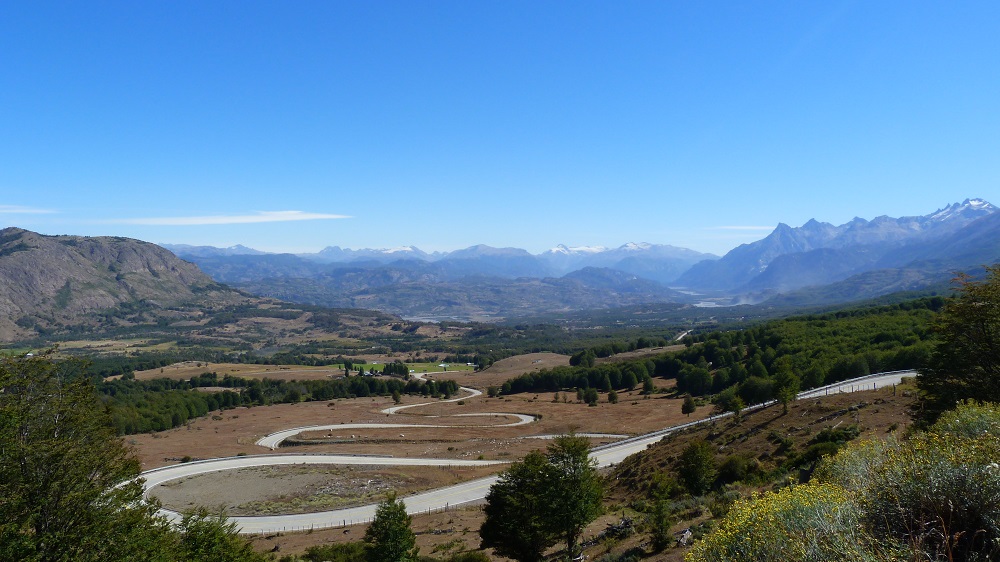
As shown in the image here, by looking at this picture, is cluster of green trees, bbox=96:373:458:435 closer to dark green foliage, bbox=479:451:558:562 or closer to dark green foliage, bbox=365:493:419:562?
dark green foliage, bbox=365:493:419:562

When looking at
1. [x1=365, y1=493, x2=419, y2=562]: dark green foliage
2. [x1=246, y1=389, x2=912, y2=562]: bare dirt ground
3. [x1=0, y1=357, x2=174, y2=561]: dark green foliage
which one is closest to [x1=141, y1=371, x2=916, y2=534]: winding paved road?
[x1=246, y1=389, x2=912, y2=562]: bare dirt ground

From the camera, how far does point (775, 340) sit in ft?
367

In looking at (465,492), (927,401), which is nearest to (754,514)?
(927,401)

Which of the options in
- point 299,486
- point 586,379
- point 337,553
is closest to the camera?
point 337,553

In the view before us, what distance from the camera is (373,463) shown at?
64312mm

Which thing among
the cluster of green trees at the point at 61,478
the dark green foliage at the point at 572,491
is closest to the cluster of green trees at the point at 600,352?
the dark green foliage at the point at 572,491

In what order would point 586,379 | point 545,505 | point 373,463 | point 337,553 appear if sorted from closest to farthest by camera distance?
point 545,505 < point 337,553 < point 373,463 < point 586,379

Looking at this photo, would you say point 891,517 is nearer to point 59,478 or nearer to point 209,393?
point 59,478

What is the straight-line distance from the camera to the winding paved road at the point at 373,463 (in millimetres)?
44406

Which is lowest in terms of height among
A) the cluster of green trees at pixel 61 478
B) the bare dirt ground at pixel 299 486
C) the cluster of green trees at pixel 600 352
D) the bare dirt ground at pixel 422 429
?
the cluster of green trees at pixel 600 352

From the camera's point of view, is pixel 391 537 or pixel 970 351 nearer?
pixel 970 351

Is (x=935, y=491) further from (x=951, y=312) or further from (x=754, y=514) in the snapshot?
(x=951, y=312)

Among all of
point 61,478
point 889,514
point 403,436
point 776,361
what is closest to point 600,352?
Result: point 776,361

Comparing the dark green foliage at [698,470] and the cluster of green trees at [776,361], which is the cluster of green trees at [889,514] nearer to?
the dark green foliage at [698,470]
